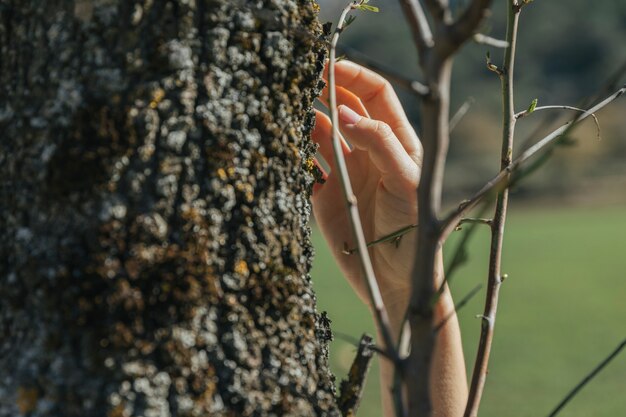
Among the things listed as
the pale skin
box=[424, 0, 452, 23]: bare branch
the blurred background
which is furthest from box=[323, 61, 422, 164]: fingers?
box=[424, 0, 452, 23]: bare branch

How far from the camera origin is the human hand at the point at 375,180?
5.18ft

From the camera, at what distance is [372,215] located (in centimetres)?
179

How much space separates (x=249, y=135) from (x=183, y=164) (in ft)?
0.34

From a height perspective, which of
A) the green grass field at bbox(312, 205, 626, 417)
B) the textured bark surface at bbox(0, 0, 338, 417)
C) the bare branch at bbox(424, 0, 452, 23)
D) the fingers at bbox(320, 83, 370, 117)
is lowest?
the textured bark surface at bbox(0, 0, 338, 417)

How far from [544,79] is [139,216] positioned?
67.8 meters

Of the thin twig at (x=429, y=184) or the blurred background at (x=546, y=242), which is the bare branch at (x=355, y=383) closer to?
the blurred background at (x=546, y=242)

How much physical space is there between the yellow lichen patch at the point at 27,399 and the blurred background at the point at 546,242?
380 mm

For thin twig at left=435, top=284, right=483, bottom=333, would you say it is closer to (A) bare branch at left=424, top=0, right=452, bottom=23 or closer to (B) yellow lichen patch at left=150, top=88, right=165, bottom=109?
(A) bare branch at left=424, top=0, right=452, bottom=23

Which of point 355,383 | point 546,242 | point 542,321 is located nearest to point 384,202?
point 355,383

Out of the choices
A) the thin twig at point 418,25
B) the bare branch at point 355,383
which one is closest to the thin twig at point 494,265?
the bare branch at point 355,383

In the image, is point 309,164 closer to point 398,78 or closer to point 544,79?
point 398,78

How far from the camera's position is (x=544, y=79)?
65750 mm

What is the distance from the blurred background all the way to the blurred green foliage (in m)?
0.10

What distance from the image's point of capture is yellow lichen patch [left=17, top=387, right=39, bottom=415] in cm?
104
